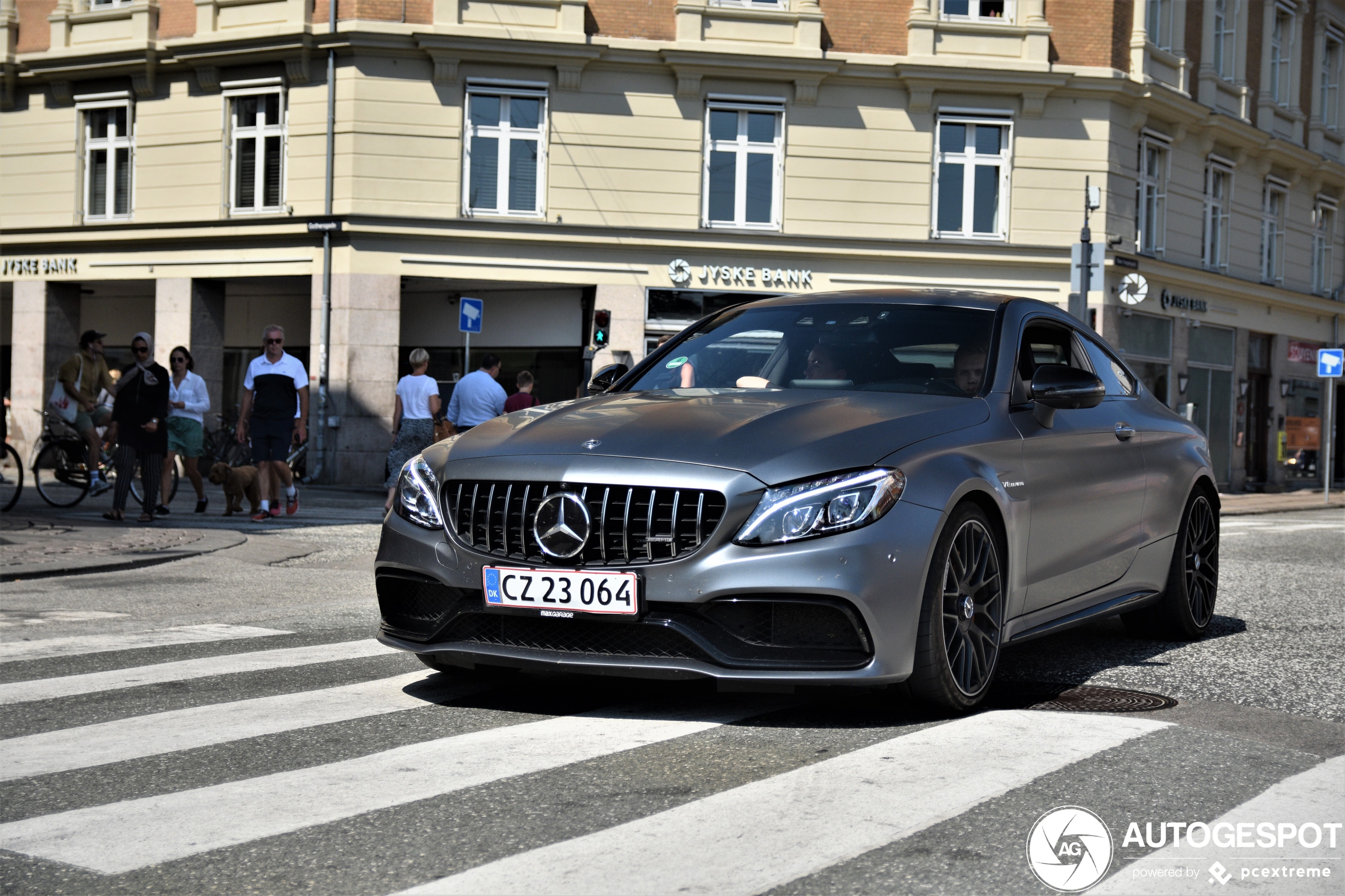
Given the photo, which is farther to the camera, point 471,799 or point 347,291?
point 347,291

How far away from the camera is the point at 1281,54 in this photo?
32188mm

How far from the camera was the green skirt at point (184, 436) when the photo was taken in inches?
598

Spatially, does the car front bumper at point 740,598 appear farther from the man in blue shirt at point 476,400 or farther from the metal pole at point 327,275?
the metal pole at point 327,275

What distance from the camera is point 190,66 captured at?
25.1m

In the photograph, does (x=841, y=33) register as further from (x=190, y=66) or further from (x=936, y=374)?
(x=936, y=374)

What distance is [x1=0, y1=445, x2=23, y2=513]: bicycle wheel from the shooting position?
14.4m

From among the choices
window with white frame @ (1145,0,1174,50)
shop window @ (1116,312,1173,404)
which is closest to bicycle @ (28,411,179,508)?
shop window @ (1116,312,1173,404)

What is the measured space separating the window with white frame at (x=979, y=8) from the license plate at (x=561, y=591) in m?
22.4

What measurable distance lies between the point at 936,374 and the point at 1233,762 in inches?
74.4

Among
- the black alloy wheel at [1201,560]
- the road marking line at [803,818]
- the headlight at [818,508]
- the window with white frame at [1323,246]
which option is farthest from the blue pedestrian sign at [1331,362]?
the headlight at [818,508]

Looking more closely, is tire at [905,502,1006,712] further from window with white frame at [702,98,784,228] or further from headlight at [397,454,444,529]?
window with white frame at [702,98,784,228]

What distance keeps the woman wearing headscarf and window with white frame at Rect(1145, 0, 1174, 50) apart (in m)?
19.5

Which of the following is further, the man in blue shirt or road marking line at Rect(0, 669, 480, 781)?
the man in blue shirt

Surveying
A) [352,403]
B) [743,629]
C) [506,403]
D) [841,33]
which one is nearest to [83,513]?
[506,403]
